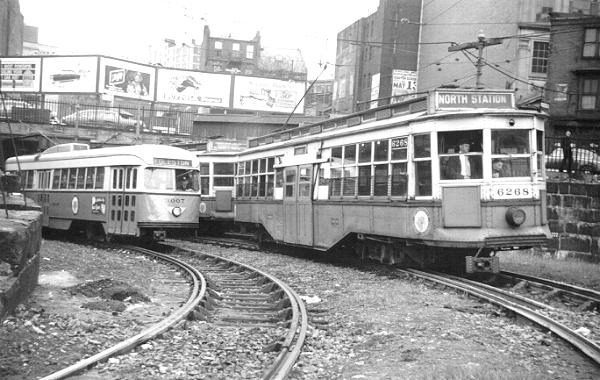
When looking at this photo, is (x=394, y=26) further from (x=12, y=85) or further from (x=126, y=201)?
(x=126, y=201)

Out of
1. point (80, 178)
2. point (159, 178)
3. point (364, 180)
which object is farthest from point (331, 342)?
point (80, 178)

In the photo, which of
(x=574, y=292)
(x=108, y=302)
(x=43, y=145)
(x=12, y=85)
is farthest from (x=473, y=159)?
(x=12, y=85)

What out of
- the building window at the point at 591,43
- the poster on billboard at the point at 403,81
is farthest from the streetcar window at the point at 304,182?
the poster on billboard at the point at 403,81

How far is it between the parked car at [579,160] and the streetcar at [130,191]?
33.4 ft

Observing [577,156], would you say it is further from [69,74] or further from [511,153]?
[69,74]

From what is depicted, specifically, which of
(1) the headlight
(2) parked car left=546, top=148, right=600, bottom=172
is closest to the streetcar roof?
(1) the headlight

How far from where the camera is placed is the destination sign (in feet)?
34.2

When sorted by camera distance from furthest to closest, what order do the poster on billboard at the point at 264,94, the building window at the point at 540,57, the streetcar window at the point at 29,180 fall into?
the poster on billboard at the point at 264,94 → the building window at the point at 540,57 → the streetcar window at the point at 29,180

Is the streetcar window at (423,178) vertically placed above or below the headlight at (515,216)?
above

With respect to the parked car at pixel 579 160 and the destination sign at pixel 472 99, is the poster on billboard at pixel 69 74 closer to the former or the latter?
the parked car at pixel 579 160

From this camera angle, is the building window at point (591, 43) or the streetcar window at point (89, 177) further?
the building window at point (591, 43)

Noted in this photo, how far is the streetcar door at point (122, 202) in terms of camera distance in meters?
15.8

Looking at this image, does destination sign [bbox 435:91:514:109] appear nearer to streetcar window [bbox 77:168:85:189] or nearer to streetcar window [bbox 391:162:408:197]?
streetcar window [bbox 391:162:408:197]

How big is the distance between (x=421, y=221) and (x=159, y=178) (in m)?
7.95
